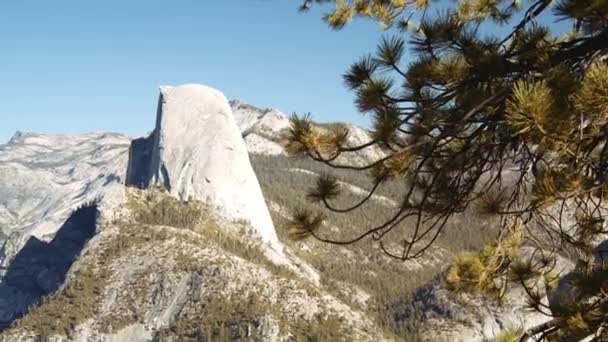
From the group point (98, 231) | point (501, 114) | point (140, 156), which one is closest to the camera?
point (501, 114)

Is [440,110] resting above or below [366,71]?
below

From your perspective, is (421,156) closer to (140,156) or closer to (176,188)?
(176,188)

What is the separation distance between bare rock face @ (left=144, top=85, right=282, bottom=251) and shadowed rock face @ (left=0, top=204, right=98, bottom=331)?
79.5 ft

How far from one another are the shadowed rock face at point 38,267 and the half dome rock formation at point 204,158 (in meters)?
22.1

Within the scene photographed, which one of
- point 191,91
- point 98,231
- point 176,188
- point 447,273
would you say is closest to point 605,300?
point 447,273

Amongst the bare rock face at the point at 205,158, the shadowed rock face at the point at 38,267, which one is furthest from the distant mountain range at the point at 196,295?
the shadowed rock face at the point at 38,267

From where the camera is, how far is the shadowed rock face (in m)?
150

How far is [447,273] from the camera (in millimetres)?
6602

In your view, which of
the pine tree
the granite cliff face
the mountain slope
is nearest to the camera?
the pine tree

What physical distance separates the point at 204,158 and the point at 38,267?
5881 cm

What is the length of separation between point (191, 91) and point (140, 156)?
1163 inches

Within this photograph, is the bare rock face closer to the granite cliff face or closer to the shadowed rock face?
the granite cliff face

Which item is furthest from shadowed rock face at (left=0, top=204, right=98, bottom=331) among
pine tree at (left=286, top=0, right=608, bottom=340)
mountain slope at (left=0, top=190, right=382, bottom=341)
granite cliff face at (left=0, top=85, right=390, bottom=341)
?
pine tree at (left=286, top=0, right=608, bottom=340)

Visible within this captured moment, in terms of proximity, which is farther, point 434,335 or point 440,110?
point 434,335
